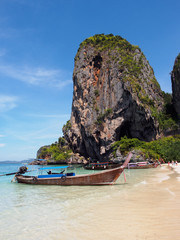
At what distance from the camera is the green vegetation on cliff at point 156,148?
112ft

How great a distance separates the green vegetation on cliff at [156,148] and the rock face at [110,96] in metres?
5.14

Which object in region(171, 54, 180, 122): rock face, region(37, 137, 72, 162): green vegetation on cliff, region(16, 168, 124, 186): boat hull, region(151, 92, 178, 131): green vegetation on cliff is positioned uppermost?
region(171, 54, 180, 122): rock face

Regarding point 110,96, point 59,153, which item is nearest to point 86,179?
point 110,96

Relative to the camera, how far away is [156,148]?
36625 mm

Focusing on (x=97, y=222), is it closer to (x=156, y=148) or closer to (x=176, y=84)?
(x=156, y=148)

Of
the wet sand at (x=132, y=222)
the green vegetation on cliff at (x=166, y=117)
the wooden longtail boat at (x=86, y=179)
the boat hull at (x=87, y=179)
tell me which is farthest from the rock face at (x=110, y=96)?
the wet sand at (x=132, y=222)

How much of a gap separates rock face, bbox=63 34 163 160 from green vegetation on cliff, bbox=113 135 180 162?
16.9ft

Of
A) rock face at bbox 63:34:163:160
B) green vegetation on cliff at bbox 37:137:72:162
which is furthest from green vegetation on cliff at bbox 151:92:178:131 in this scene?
green vegetation on cliff at bbox 37:137:72:162

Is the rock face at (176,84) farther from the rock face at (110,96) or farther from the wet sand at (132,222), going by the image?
the wet sand at (132,222)

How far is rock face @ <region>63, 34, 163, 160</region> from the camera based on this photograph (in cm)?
4275

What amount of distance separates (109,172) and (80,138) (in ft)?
138

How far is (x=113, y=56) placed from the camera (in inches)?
1940

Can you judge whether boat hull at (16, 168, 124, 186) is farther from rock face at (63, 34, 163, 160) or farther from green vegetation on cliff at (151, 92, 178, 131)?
green vegetation on cliff at (151, 92, 178, 131)

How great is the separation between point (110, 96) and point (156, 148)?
694 inches
